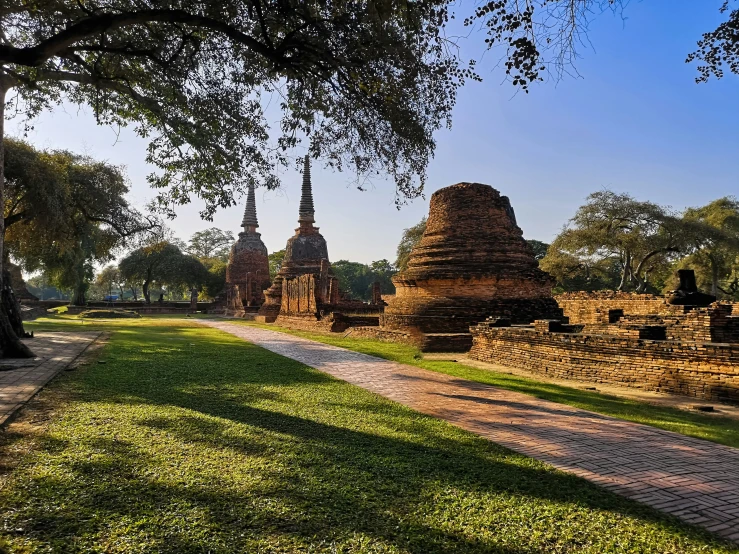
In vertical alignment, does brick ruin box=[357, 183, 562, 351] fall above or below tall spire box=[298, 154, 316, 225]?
below

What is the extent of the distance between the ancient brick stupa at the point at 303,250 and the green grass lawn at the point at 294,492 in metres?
24.9

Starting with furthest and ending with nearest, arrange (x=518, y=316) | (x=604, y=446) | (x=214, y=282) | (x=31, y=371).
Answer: (x=214, y=282)
(x=518, y=316)
(x=31, y=371)
(x=604, y=446)

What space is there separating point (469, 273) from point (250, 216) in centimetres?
3098

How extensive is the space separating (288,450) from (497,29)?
16.3 ft

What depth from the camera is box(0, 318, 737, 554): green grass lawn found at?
8.48ft

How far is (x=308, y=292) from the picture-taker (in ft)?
74.9

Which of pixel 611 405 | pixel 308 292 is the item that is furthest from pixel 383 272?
pixel 611 405

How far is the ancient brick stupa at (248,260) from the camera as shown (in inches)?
1569

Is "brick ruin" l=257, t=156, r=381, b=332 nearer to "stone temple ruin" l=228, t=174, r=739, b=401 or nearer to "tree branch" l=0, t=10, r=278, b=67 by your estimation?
"stone temple ruin" l=228, t=174, r=739, b=401

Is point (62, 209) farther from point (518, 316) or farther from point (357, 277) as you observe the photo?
point (357, 277)

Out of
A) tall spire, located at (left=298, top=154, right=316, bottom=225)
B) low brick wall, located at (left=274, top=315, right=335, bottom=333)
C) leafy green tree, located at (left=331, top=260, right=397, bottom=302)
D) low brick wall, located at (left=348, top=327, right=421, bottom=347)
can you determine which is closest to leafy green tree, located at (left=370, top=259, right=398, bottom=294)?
leafy green tree, located at (left=331, top=260, right=397, bottom=302)

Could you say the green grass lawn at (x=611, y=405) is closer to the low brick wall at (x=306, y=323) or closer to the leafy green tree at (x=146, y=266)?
the low brick wall at (x=306, y=323)

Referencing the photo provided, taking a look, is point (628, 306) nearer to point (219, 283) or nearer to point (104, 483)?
point (104, 483)

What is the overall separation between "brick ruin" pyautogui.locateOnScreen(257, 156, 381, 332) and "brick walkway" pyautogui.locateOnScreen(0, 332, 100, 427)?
10.2 meters
